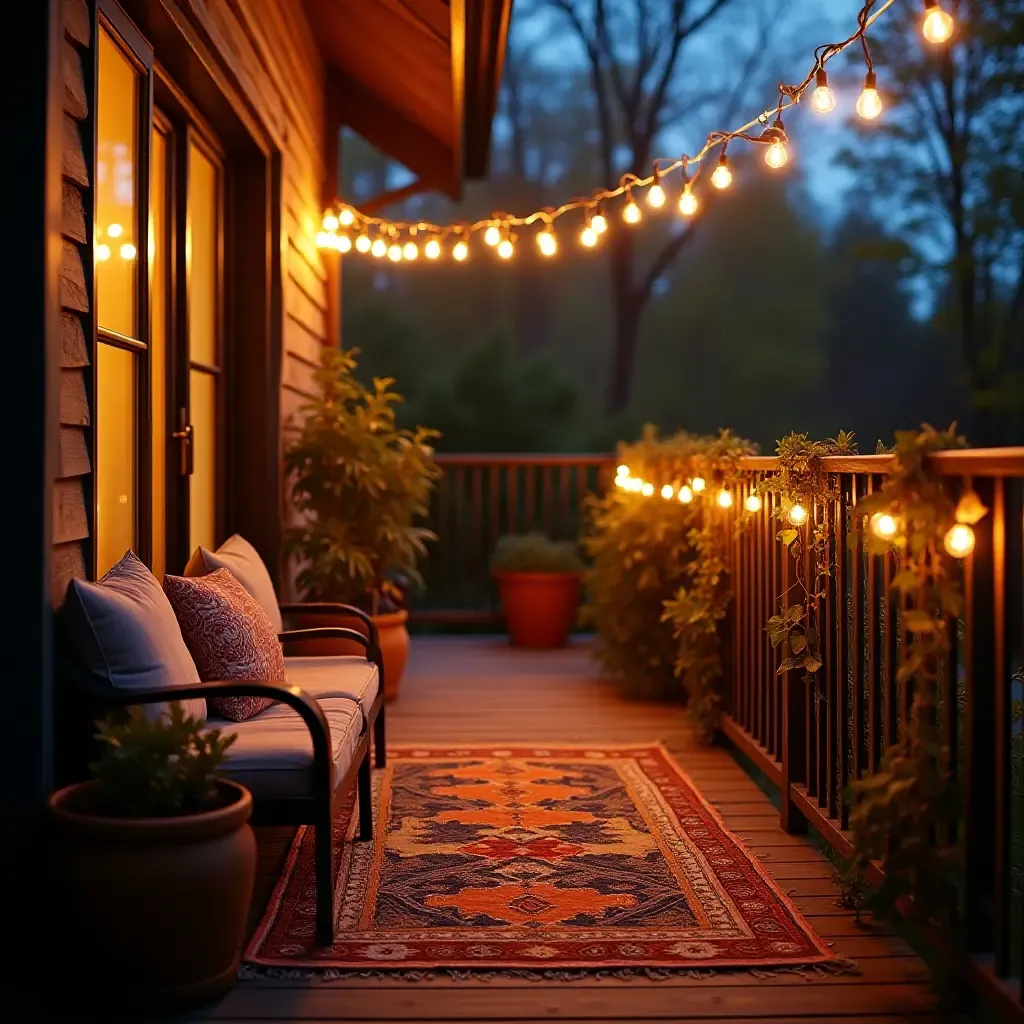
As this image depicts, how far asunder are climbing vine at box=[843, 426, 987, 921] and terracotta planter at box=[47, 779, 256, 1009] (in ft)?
4.14

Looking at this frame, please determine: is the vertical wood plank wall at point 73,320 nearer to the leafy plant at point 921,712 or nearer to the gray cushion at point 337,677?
the gray cushion at point 337,677

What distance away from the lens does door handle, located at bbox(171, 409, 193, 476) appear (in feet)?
13.1

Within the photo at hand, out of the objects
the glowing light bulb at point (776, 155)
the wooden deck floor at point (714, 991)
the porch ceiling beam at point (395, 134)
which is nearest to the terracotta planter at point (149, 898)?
the wooden deck floor at point (714, 991)

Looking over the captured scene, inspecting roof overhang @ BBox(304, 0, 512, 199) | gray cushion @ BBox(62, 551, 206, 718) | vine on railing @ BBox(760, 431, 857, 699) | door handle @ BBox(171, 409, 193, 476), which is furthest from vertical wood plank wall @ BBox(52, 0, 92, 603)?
roof overhang @ BBox(304, 0, 512, 199)

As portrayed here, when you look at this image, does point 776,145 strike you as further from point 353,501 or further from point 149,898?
point 149,898

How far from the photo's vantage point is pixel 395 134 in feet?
24.7

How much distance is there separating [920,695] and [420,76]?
4.71 m

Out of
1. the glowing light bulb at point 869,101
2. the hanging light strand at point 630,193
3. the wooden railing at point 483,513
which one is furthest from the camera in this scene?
the wooden railing at point 483,513

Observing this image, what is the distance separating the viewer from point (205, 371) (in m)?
4.47

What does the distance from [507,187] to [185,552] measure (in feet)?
40.9

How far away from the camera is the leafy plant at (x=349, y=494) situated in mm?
5129

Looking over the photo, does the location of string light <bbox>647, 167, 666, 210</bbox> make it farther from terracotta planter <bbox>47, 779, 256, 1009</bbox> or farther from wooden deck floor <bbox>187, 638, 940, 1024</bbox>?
terracotta planter <bbox>47, 779, 256, 1009</bbox>

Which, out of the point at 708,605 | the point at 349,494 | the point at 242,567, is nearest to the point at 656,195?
the point at 708,605

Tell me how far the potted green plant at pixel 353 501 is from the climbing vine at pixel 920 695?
2913 millimetres
